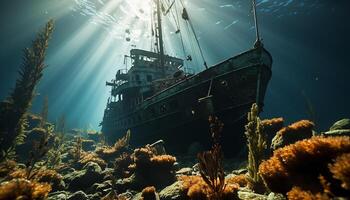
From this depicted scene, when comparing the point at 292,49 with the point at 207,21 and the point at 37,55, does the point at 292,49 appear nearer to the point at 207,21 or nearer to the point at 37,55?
the point at 207,21

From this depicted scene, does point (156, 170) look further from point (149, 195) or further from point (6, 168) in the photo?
point (6, 168)

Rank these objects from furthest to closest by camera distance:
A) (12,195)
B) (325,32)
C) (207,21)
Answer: (325,32)
(207,21)
(12,195)

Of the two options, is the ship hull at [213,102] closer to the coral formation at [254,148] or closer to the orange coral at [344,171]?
the coral formation at [254,148]

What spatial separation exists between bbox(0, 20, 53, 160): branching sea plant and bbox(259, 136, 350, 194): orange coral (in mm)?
12089

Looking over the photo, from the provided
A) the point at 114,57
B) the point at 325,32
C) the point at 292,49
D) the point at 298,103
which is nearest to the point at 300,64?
the point at 292,49

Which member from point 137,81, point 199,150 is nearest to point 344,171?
point 199,150

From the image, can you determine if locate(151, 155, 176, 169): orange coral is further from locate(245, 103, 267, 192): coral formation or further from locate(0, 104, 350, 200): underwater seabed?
locate(245, 103, 267, 192): coral formation

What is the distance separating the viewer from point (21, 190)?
401cm

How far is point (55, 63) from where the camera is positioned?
6975 centimetres

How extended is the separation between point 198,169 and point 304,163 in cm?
691

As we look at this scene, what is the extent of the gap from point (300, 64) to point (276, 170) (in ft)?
281

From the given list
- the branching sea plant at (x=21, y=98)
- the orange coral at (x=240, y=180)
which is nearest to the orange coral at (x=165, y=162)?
the orange coral at (x=240, y=180)

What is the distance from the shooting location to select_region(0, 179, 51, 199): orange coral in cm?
384

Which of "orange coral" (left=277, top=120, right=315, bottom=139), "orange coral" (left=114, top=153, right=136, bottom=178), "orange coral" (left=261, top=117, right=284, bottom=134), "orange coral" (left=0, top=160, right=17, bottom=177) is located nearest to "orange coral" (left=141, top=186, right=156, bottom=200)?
"orange coral" (left=114, top=153, right=136, bottom=178)
